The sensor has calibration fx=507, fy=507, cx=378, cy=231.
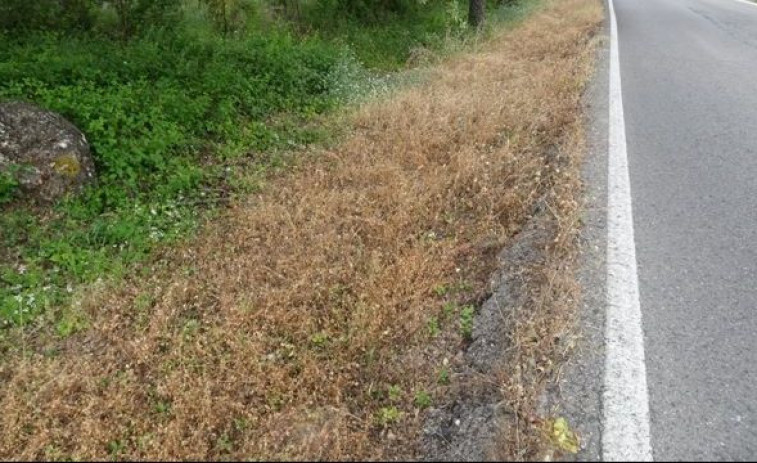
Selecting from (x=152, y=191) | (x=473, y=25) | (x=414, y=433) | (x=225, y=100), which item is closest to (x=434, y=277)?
(x=414, y=433)

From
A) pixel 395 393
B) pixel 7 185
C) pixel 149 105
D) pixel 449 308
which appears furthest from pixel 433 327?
pixel 149 105

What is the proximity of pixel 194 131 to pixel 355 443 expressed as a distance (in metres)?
4.20

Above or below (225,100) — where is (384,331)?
below

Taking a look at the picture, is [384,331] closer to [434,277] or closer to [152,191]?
[434,277]

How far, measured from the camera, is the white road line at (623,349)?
2.13 m

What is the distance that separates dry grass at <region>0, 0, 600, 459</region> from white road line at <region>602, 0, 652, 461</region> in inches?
10.7

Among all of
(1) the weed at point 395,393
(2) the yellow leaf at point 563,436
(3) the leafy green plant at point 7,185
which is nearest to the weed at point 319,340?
(1) the weed at point 395,393

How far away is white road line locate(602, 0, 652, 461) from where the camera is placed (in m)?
2.13

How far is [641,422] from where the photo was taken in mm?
2205

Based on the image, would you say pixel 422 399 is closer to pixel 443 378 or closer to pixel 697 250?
pixel 443 378

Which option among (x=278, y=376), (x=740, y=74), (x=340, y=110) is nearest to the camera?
(x=278, y=376)

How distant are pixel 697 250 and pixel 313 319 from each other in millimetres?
2600

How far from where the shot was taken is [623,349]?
257cm

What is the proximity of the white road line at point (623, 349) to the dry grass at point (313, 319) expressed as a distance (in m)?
0.27
